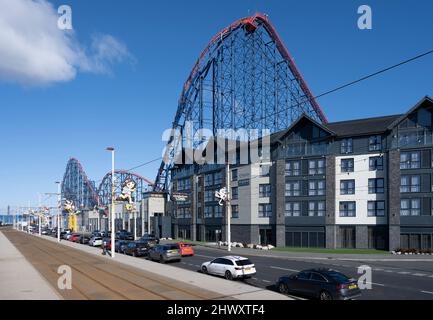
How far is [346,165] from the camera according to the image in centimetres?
5231

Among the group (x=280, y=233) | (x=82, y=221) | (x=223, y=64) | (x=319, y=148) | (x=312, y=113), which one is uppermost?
(x=223, y=64)

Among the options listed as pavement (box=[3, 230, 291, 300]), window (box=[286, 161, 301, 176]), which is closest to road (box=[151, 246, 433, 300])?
pavement (box=[3, 230, 291, 300])

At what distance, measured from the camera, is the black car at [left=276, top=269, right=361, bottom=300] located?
19.2 metres

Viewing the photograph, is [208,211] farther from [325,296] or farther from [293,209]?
[325,296]

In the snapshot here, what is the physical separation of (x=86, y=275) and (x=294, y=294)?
1306cm

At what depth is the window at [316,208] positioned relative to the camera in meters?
53.4

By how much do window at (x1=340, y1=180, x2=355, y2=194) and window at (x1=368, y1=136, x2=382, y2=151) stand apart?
464cm

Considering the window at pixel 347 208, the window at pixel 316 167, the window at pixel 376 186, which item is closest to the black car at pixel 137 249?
the window at pixel 316 167

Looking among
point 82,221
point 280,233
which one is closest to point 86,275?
point 280,233

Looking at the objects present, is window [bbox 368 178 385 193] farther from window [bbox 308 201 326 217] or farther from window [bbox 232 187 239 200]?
window [bbox 232 187 239 200]

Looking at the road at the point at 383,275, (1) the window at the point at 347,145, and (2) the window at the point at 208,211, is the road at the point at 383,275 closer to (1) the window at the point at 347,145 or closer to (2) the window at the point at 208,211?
(1) the window at the point at 347,145

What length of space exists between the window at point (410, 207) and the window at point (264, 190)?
684 inches

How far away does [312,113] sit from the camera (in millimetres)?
65688
